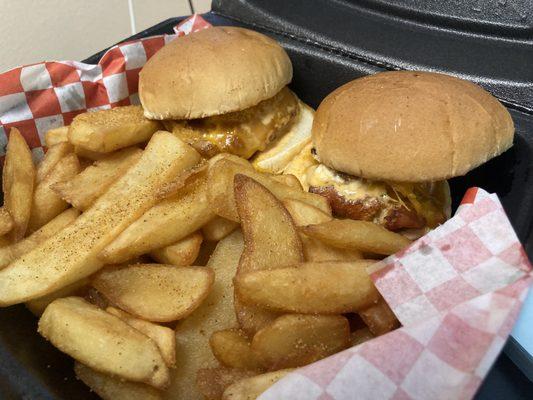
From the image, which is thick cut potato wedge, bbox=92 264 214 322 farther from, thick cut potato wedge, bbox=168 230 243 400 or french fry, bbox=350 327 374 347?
french fry, bbox=350 327 374 347

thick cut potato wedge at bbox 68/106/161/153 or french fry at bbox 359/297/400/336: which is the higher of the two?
thick cut potato wedge at bbox 68/106/161/153

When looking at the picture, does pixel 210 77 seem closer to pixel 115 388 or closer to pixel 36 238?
pixel 36 238

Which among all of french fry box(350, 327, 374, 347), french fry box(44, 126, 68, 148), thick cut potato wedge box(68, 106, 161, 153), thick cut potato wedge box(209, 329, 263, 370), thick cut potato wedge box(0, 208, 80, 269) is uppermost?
thick cut potato wedge box(68, 106, 161, 153)

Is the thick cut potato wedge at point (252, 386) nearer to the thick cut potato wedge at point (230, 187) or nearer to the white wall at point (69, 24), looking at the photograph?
the thick cut potato wedge at point (230, 187)

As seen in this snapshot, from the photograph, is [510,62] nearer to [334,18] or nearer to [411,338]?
[334,18]

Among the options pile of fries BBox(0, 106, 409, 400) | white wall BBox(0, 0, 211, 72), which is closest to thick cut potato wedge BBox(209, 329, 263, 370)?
pile of fries BBox(0, 106, 409, 400)

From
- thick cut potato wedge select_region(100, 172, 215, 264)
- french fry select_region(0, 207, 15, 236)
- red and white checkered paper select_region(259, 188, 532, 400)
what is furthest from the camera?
french fry select_region(0, 207, 15, 236)

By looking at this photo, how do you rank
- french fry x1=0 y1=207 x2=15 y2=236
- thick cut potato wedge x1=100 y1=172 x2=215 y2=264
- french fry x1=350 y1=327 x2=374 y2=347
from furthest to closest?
french fry x1=0 y1=207 x2=15 y2=236
thick cut potato wedge x1=100 y1=172 x2=215 y2=264
french fry x1=350 y1=327 x2=374 y2=347

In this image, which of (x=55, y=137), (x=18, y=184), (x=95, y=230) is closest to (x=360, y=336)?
(x=95, y=230)
